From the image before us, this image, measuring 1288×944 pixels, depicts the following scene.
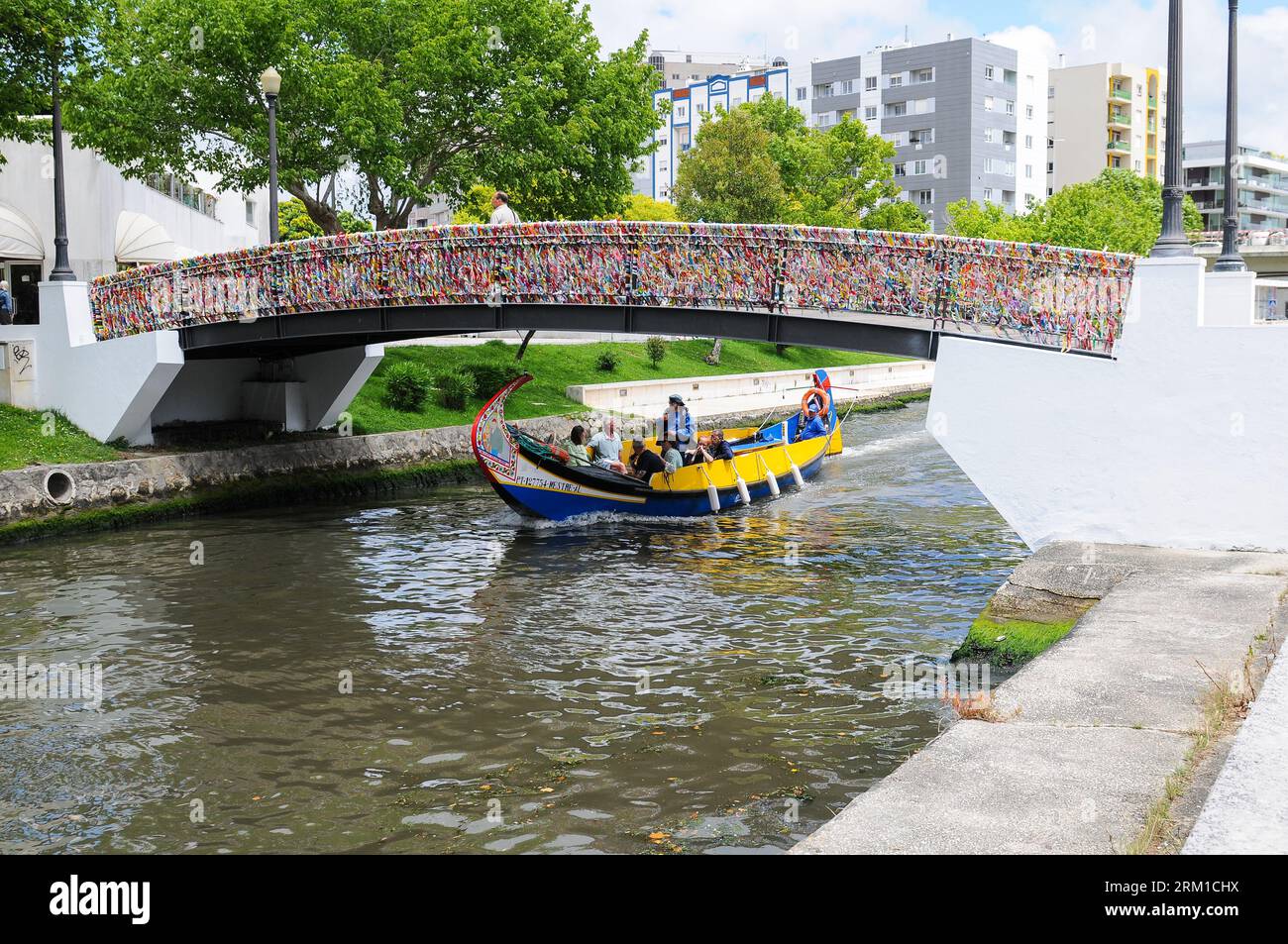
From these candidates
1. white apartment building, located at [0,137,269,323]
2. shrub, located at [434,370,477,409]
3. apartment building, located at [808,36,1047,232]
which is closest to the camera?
shrub, located at [434,370,477,409]

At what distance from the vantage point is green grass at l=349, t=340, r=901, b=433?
28.9 metres

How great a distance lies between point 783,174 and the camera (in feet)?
179

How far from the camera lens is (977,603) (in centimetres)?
1518

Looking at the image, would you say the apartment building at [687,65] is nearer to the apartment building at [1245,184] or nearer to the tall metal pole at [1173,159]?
the apartment building at [1245,184]

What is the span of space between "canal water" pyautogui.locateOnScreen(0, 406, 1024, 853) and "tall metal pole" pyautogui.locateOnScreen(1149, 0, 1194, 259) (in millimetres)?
4583

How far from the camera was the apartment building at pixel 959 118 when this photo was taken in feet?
257

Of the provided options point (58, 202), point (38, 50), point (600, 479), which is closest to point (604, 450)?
point (600, 479)

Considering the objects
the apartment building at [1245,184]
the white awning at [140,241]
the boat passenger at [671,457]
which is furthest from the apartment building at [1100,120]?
the boat passenger at [671,457]

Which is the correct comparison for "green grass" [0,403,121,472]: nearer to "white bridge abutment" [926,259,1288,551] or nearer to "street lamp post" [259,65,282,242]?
"street lamp post" [259,65,282,242]

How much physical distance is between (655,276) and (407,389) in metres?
12.1

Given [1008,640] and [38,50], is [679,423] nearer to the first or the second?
[1008,640]

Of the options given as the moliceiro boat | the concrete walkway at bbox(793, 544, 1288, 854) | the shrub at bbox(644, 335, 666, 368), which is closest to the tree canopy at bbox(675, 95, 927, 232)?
the shrub at bbox(644, 335, 666, 368)

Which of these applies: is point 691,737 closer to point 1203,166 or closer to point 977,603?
point 977,603
